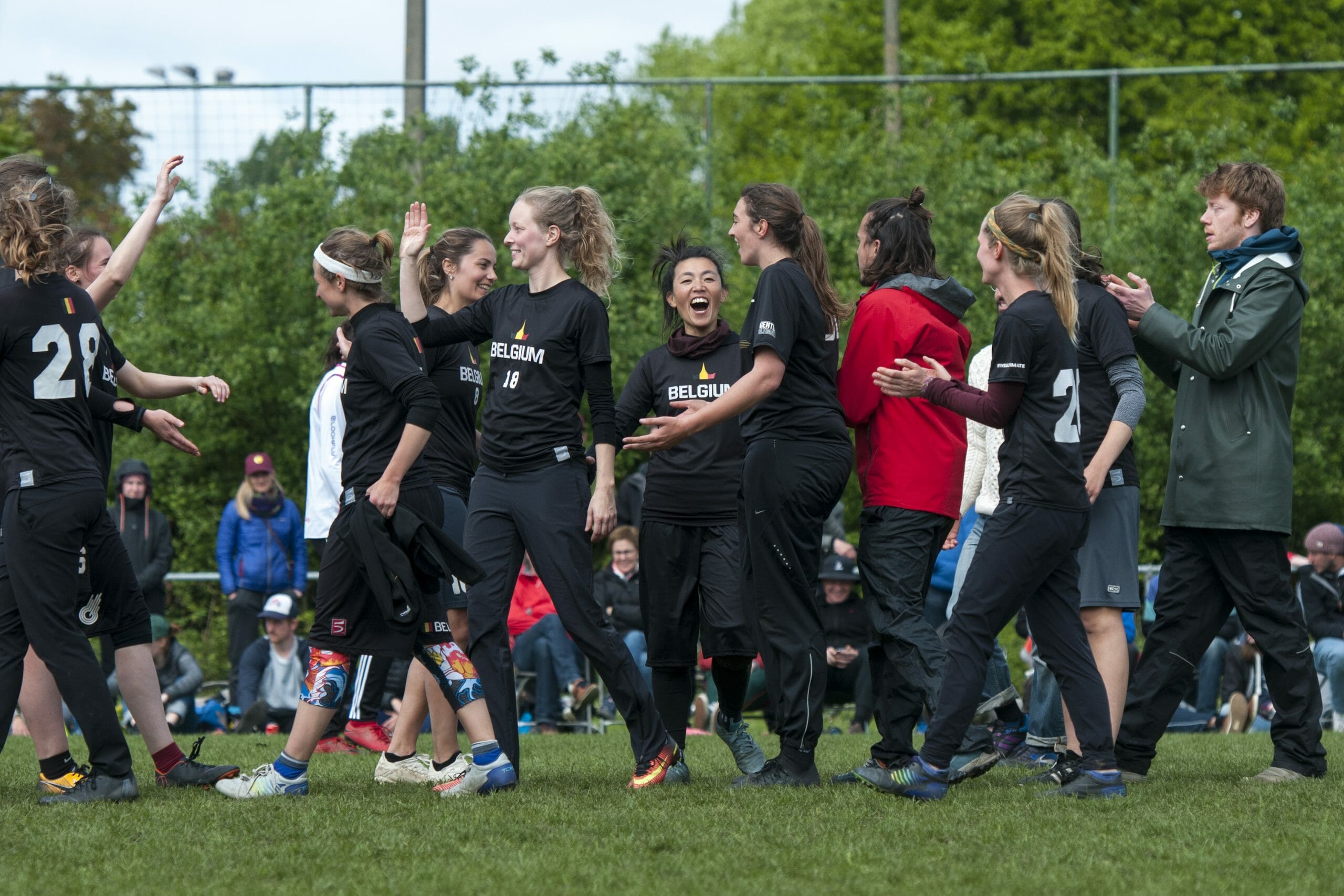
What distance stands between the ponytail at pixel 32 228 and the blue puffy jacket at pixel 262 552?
6567 mm

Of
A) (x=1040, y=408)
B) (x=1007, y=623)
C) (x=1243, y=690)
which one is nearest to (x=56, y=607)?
(x=1007, y=623)

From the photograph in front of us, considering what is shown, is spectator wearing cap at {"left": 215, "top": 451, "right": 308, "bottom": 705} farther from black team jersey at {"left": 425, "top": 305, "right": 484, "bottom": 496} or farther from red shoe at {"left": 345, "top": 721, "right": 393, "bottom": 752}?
black team jersey at {"left": 425, "top": 305, "right": 484, "bottom": 496}

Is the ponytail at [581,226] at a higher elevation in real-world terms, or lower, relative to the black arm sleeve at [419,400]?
higher

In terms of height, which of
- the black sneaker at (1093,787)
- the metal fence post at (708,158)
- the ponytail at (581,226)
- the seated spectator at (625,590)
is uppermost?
the metal fence post at (708,158)

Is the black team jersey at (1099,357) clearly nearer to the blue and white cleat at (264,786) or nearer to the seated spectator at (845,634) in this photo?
the blue and white cleat at (264,786)

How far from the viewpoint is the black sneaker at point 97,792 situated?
5.31m

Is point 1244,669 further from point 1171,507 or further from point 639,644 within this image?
point 1171,507

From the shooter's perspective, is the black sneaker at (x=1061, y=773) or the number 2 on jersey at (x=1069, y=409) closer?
the number 2 on jersey at (x=1069, y=409)

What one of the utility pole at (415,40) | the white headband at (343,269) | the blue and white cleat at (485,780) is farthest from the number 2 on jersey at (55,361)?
the utility pole at (415,40)

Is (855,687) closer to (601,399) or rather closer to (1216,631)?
(1216,631)

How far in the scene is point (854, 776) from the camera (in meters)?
5.85

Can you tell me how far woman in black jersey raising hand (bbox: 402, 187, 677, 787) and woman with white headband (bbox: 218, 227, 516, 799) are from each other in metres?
0.16

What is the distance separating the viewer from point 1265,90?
74.6 feet

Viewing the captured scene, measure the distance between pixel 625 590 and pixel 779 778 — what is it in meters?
6.22
